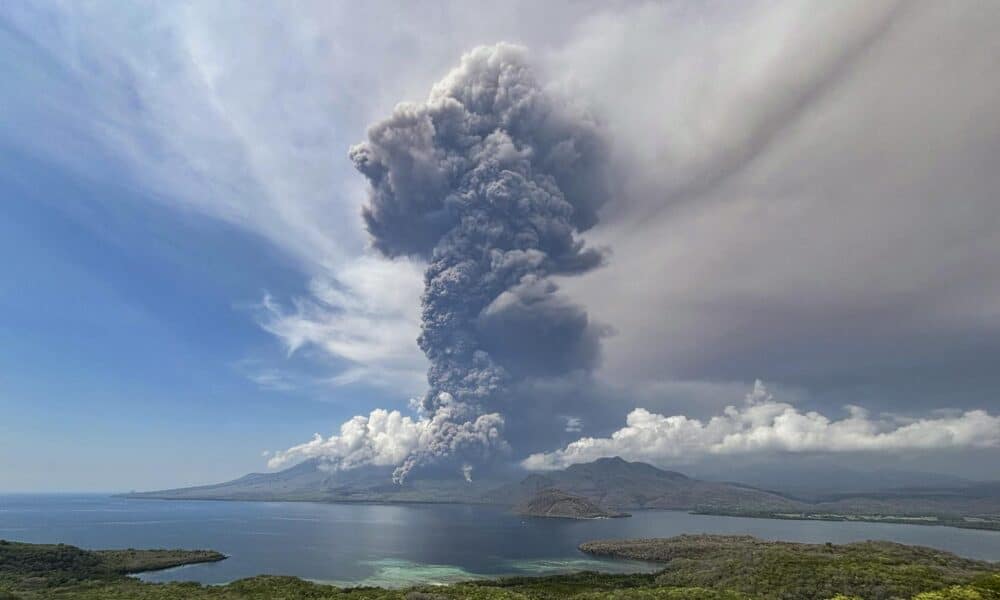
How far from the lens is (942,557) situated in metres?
159

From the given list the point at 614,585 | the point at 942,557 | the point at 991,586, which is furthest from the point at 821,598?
the point at 942,557

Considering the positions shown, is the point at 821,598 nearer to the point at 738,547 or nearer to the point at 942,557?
the point at 942,557

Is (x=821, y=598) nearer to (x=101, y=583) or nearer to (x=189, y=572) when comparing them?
(x=101, y=583)

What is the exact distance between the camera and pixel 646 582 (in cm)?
14462

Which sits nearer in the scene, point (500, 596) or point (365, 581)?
point (500, 596)

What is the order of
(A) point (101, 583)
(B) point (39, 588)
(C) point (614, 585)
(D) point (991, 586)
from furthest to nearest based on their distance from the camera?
1. (C) point (614, 585)
2. (A) point (101, 583)
3. (B) point (39, 588)
4. (D) point (991, 586)

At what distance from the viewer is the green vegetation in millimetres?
97938

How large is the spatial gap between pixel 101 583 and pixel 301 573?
52.3 m

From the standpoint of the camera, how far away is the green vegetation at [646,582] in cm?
9794

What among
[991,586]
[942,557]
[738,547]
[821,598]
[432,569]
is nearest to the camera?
[991,586]

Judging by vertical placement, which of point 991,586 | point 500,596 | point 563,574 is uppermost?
point 991,586

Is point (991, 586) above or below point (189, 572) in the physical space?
above

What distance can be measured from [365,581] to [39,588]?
7339 centimetres

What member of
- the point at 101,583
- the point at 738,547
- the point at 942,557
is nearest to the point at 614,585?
the point at 738,547
